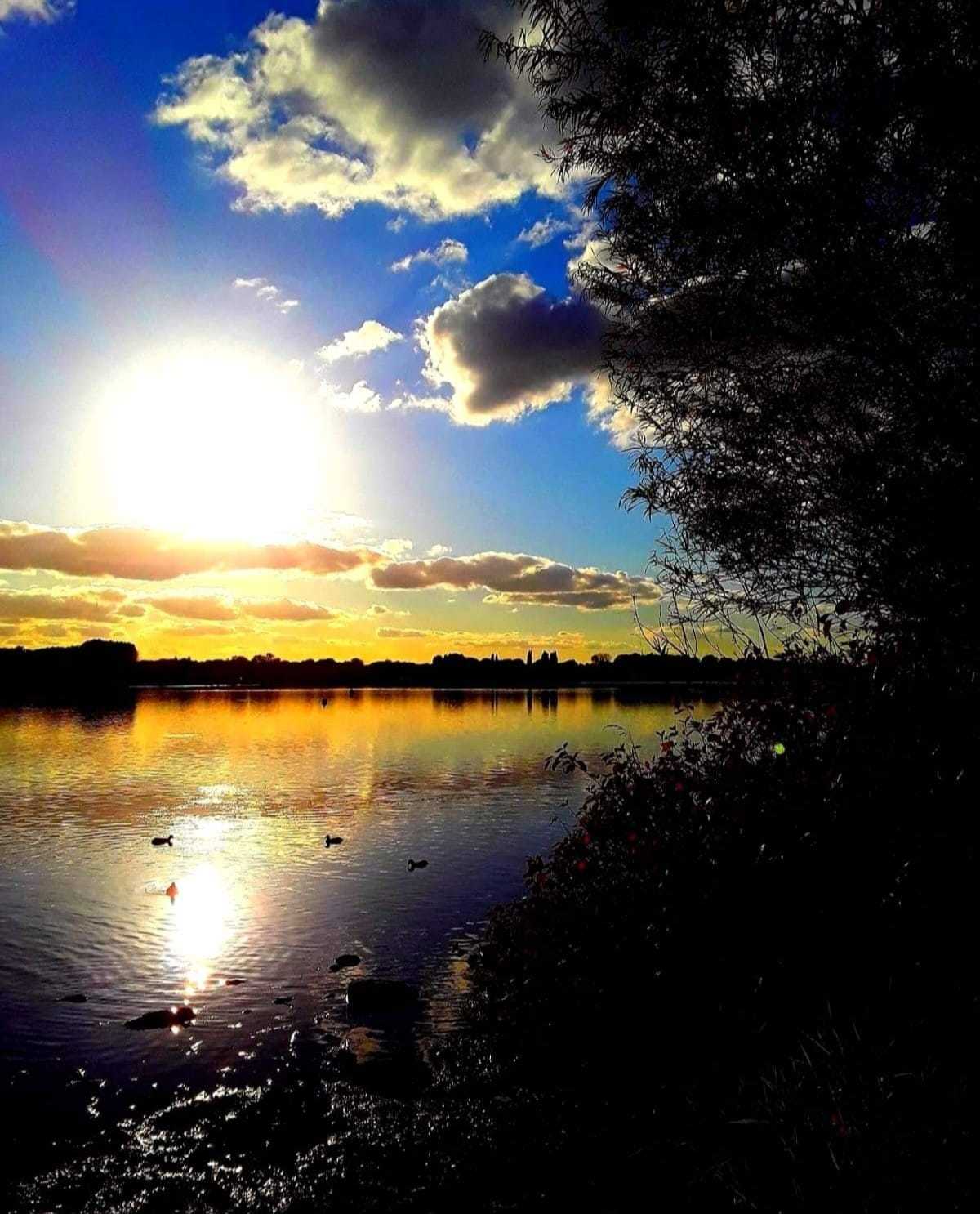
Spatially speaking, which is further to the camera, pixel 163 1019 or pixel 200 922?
pixel 200 922

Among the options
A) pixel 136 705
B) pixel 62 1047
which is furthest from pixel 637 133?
pixel 136 705

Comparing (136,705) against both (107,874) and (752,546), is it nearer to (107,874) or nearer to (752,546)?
(107,874)

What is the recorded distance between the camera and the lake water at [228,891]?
14.9 meters

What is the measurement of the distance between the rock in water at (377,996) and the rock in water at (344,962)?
1977mm

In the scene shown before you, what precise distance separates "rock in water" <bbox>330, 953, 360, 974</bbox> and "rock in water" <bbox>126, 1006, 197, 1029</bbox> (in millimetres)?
3306

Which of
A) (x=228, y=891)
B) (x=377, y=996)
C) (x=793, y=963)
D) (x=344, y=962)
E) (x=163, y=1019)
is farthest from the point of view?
(x=228, y=891)

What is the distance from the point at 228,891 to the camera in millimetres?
26297

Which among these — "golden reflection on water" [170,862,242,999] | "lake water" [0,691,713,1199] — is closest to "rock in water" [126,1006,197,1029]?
"lake water" [0,691,713,1199]

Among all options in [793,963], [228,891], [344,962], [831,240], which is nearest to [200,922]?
[228,891]

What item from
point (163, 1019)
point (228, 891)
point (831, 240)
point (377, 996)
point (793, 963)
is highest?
point (831, 240)

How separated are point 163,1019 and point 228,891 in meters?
10.8

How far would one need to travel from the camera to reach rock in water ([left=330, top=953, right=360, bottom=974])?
18.6m

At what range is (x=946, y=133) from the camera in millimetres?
9680

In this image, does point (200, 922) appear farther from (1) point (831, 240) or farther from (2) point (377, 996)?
(1) point (831, 240)
